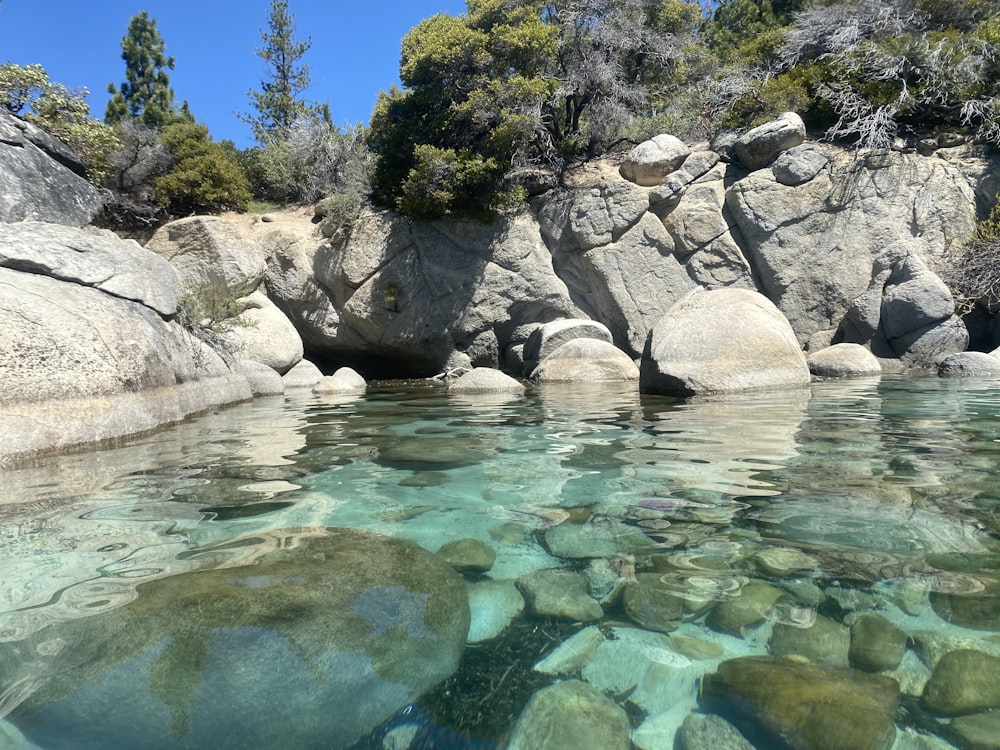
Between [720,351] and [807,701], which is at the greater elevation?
[720,351]

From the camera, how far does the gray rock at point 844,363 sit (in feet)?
35.4

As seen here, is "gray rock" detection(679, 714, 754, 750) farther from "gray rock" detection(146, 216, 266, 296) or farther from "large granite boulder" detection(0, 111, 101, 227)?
"gray rock" detection(146, 216, 266, 296)

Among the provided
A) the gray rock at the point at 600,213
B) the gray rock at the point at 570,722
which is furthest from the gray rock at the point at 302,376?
the gray rock at the point at 570,722

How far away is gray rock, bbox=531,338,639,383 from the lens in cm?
1099

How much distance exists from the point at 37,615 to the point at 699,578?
73.7 inches

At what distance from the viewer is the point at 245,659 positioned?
1.54m

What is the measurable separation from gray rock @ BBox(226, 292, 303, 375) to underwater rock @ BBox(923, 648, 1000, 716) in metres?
11.3

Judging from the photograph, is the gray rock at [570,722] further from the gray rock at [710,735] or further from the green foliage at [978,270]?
the green foliage at [978,270]

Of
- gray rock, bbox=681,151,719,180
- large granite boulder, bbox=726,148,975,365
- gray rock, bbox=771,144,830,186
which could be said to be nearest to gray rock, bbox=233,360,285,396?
gray rock, bbox=681,151,719,180

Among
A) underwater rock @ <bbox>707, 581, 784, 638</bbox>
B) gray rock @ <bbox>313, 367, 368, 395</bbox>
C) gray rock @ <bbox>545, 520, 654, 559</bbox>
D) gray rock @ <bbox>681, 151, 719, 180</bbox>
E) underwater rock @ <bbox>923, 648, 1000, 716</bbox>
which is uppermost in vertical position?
gray rock @ <bbox>681, 151, 719, 180</bbox>

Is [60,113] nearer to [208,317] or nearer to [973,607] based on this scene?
[208,317]

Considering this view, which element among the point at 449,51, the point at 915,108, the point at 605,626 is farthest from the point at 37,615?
the point at 915,108

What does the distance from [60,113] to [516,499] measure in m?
13.0

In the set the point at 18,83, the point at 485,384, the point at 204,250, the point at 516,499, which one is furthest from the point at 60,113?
the point at 516,499
